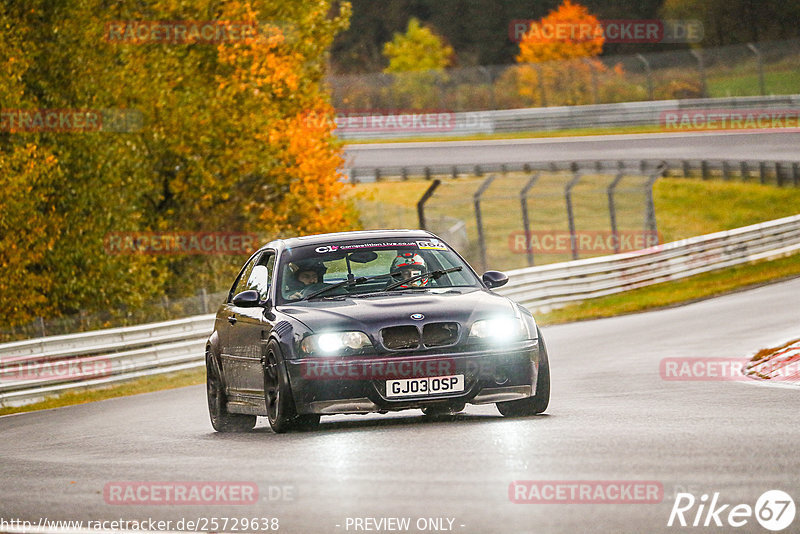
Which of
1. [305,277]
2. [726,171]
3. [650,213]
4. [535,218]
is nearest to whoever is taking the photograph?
[305,277]

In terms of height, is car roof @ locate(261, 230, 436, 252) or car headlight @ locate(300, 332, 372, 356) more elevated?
car roof @ locate(261, 230, 436, 252)

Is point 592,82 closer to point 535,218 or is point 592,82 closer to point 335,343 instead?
point 535,218

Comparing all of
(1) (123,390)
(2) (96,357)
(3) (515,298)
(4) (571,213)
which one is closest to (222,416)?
(1) (123,390)

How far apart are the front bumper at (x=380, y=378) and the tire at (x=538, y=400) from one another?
428 mm

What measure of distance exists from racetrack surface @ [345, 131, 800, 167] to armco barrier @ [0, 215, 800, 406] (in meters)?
15.2

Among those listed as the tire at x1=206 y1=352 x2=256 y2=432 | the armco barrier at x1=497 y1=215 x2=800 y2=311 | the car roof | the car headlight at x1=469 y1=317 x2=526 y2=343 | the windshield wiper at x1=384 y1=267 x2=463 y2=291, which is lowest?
the armco barrier at x1=497 y1=215 x2=800 y2=311

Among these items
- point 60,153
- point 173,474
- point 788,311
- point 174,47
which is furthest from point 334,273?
point 174,47

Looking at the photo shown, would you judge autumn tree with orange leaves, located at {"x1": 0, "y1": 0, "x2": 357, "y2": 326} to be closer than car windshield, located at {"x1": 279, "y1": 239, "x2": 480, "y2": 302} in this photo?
No

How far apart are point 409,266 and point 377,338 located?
1.48 meters

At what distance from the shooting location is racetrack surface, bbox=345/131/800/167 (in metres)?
→ 48.5

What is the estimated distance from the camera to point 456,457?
8414 mm

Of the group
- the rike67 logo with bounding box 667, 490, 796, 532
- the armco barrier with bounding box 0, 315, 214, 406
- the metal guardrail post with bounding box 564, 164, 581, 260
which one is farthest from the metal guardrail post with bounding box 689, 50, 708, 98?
the rike67 logo with bounding box 667, 490, 796, 532

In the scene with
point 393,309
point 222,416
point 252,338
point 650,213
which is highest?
point 393,309

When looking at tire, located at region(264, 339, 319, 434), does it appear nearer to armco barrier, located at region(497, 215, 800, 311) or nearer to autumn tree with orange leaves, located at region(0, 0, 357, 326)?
autumn tree with orange leaves, located at region(0, 0, 357, 326)
